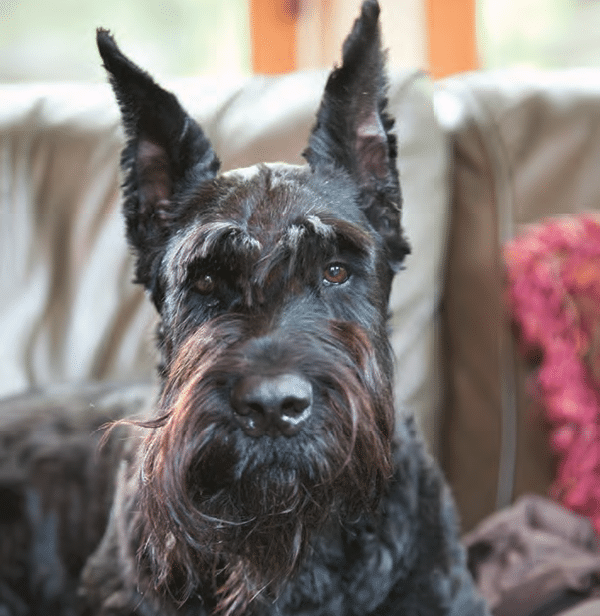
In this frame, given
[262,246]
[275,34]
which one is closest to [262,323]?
[262,246]

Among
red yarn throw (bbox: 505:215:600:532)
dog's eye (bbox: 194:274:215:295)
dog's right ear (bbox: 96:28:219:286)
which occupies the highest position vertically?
dog's right ear (bbox: 96:28:219:286)

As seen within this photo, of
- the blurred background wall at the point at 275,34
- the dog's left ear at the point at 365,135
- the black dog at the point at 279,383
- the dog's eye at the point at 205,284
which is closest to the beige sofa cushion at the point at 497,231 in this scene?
the blurred background wall at the point at 275,34

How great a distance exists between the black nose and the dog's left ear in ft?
1.20

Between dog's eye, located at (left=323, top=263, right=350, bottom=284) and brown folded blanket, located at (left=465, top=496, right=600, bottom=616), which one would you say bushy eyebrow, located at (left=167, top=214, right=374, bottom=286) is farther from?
brown folded blanket, located at (left=465, top=496, right=600, bottom=616)

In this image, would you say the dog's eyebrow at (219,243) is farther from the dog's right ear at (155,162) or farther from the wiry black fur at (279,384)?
the dog's right ear at (155,162)

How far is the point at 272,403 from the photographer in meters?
0.87

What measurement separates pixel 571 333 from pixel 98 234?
1.07 m

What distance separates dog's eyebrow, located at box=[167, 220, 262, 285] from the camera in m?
1.04

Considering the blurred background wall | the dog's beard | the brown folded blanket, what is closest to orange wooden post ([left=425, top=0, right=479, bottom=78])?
the blurred background wall

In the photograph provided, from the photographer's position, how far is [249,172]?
117 cm

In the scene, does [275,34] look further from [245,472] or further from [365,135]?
[245,472]

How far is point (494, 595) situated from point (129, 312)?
99cm

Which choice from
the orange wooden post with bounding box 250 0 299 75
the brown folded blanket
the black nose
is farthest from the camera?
the orange wooden post with bounding box 250 0 299 75

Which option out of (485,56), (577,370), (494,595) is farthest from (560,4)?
(494,595)
